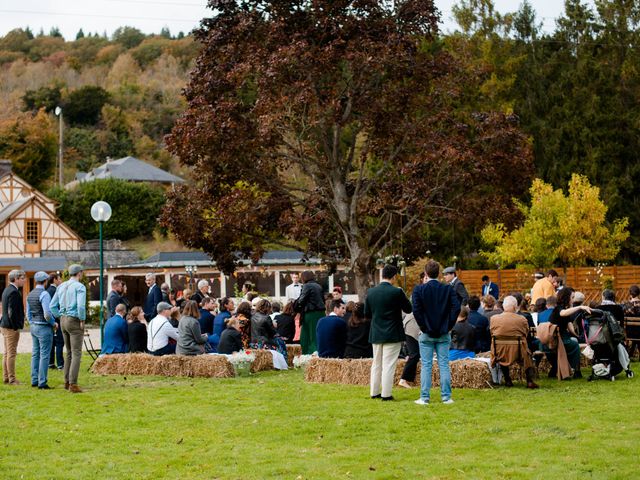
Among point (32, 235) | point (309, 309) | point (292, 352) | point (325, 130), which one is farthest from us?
point (32, 235)

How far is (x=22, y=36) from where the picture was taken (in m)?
A: 156

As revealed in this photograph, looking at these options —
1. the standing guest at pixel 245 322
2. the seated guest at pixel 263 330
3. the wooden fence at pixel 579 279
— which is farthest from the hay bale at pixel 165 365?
the wooden fence at pixel 579 279

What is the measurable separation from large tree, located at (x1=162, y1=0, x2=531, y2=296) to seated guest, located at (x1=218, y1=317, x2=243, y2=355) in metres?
6.32

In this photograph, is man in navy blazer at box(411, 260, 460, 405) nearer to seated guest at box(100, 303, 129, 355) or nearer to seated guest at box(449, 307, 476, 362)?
seated guest at box(449, 307, 476, 362)

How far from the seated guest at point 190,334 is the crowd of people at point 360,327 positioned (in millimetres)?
17

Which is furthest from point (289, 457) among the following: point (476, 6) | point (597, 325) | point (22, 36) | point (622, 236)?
point (22, 36)

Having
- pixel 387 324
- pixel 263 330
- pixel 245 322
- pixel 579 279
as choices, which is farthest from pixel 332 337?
pixel 579 279

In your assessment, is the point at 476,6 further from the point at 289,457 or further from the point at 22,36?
the point at 22,36

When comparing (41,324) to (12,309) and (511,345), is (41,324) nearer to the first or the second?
(12,309)

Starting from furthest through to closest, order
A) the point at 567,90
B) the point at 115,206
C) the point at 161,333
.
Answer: the point at 115,206 → the point at 567,90 → the point at 161,333

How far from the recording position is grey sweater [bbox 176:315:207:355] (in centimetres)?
1636

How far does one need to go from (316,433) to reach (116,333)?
8.02m

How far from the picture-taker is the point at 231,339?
54.5 feet

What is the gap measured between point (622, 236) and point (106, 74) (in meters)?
107
